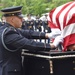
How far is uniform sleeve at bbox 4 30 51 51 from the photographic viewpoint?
3633 mm

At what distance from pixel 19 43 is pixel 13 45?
69 mm

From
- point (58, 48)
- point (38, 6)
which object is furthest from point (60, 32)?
point (38, 6)

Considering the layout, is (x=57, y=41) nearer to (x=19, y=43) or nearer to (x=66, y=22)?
(x=66, y=22)

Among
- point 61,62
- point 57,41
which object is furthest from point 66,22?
point 61,62

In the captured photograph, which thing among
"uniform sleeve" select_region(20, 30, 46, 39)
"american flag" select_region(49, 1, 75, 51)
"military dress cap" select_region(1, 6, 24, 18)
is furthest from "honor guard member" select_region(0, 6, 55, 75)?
"uniform sleeve" select_region(20, 30, 46, 39)

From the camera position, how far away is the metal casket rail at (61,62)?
3.38 meters

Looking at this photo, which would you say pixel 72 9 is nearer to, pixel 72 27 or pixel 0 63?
pixel 72 27

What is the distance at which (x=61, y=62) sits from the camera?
342cm

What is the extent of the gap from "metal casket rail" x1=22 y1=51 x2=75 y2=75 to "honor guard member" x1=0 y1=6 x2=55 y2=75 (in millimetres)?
246

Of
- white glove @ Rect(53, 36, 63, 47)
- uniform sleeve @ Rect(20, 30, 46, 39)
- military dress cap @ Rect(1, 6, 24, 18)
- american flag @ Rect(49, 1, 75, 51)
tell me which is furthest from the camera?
uniform sleeve @ Rect(20, 30, 46, 39)

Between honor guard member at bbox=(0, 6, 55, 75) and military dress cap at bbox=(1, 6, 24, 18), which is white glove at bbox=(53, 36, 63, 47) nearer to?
honor guard member at bbox=(0, 6, 55, 75)

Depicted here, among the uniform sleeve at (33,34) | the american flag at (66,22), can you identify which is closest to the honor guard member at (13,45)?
the american flag at (66,22)

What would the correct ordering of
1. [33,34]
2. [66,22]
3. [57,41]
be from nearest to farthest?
[57,41], [66,22], [33,34]

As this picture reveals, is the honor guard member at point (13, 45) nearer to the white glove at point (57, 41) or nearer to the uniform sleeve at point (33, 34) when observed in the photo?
the white glove at point (57, 41)
